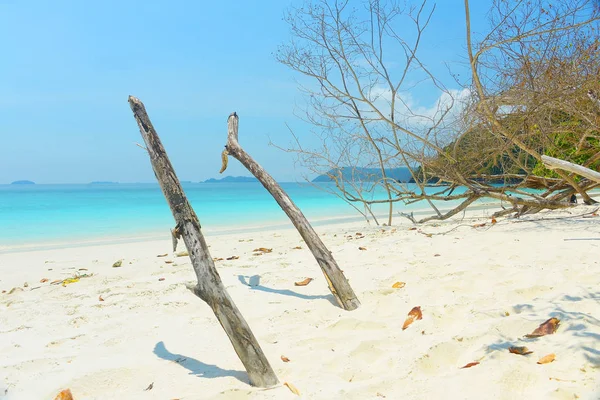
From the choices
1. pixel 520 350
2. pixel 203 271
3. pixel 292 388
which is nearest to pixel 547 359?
pixel 520 350

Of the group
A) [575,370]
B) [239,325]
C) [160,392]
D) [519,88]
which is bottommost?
[160,392]

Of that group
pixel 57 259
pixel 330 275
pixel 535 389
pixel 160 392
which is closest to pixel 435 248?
pixel 330 275

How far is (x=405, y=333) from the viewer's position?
2590mm

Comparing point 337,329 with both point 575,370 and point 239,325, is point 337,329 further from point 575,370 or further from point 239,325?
point 575,370

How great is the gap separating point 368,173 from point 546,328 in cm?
583

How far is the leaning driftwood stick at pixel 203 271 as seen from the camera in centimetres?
220

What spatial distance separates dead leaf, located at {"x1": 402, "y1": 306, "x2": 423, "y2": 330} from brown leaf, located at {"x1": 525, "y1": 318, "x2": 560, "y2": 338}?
2.19 ft

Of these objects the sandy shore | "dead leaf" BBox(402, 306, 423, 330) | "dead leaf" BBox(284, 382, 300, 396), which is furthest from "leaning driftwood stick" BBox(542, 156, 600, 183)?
"dead leaf" BBox(284, 382, 300, 396)

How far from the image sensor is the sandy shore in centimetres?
203

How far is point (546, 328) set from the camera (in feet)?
7.39

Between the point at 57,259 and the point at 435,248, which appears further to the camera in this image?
the point at 57,259

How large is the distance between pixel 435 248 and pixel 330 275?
74.7 inches

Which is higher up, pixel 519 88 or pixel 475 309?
pixel 519 88

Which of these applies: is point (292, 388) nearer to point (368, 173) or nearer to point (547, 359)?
point (547, 359)
